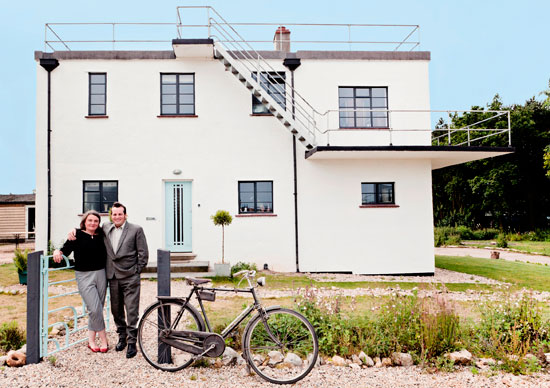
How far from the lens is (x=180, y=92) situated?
14.0 meters

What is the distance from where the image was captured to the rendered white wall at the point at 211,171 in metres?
13.7

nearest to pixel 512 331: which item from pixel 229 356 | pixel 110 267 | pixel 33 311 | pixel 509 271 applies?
pixel 229 356

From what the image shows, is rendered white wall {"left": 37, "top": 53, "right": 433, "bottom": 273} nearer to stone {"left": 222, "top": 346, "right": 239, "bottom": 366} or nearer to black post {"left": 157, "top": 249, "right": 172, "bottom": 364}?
black post {"left": 157, "top": 249, "right": 172, "bottom": 364}

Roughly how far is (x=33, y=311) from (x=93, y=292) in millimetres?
673

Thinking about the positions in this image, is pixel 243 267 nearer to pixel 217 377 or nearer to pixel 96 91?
pixel 96 91

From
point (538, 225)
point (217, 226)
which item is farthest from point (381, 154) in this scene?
point (538, 225)

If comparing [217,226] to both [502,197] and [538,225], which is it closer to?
[502,197]

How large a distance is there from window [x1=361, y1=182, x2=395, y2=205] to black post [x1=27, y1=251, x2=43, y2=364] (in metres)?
10.7

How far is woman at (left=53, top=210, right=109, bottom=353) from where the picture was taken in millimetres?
5363

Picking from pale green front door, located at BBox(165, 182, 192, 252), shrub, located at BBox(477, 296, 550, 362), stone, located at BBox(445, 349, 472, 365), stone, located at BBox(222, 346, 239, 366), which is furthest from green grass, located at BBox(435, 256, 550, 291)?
pale green front door, located at BBox(165, 182, 192, 252)

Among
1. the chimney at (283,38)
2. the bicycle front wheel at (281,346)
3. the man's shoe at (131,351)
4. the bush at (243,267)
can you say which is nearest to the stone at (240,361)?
the bicycle front wheel at (281,346)

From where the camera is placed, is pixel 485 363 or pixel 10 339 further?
pixel 10 339

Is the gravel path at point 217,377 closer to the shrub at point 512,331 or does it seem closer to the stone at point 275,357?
the stone at point 275,357

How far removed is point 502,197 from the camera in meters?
31.7
